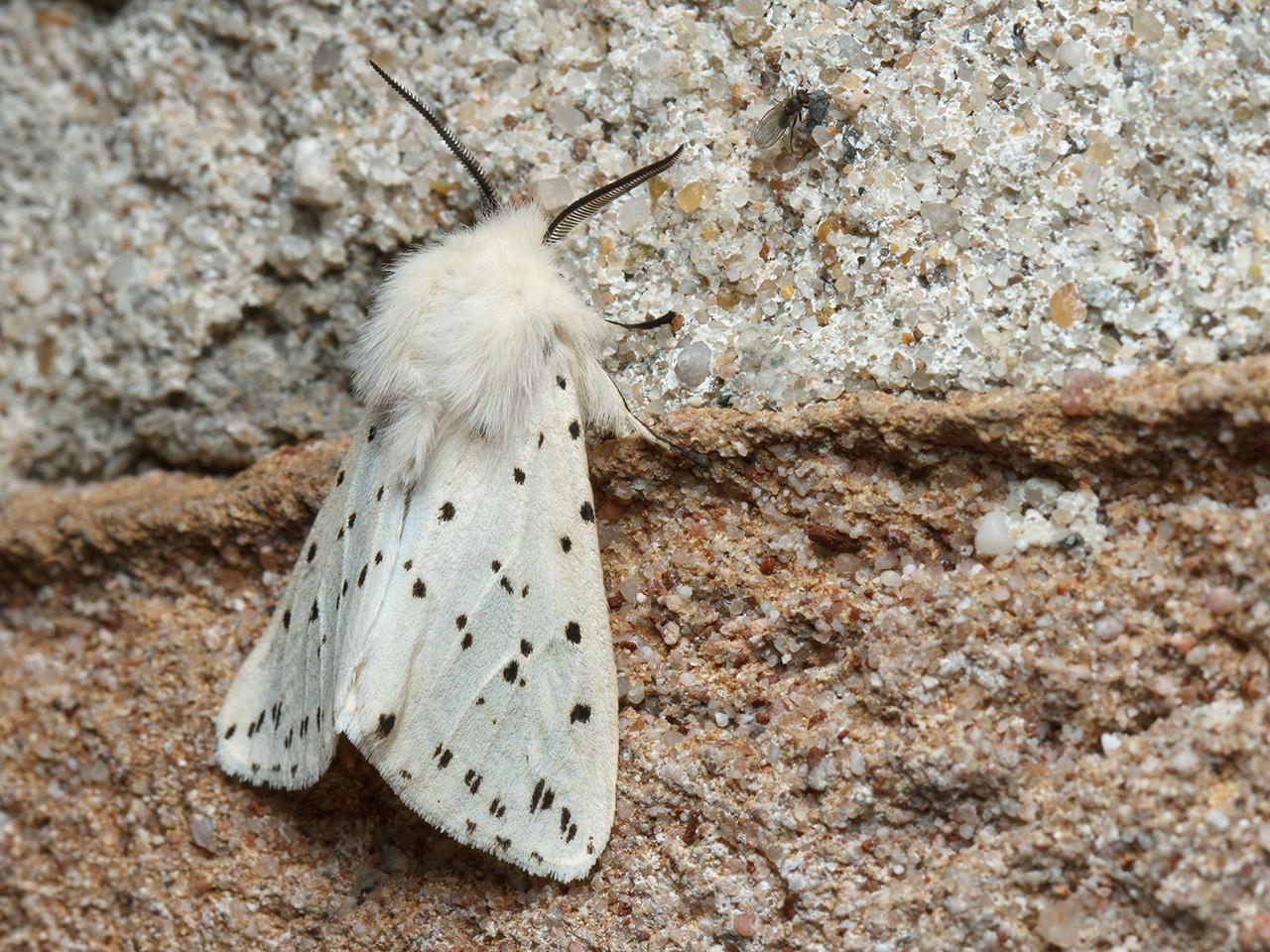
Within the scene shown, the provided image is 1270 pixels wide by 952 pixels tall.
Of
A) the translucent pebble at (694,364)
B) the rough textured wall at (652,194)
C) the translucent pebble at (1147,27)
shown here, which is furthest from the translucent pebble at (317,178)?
the translucent pebble at (1147,27)

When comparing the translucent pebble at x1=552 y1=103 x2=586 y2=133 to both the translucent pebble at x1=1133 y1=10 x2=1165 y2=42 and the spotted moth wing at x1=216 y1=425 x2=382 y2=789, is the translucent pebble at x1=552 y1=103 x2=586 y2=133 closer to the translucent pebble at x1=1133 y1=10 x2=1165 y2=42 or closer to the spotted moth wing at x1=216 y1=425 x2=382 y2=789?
the spotted moth wing at x1=216 y1=425 x2=382 y2=789

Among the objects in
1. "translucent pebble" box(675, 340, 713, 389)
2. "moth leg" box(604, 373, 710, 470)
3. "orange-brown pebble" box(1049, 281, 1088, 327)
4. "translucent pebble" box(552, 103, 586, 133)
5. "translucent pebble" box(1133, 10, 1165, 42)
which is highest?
"translucent pebble" box(1133, 10, 1165, 42)

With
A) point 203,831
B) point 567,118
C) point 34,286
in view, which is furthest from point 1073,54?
point 34,286

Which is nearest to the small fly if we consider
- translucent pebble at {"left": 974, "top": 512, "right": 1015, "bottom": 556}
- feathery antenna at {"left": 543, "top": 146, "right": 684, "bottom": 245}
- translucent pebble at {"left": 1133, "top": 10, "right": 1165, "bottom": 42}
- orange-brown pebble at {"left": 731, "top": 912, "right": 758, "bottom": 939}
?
feathery antenna at {"left": 543, "top": 146, "right": 684, "bottom": 245}

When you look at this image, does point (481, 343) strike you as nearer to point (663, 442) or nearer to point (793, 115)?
point (663, 442)

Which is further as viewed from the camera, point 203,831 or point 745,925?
point 203,831

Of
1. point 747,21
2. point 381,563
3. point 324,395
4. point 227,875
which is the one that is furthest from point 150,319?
point 747,21
